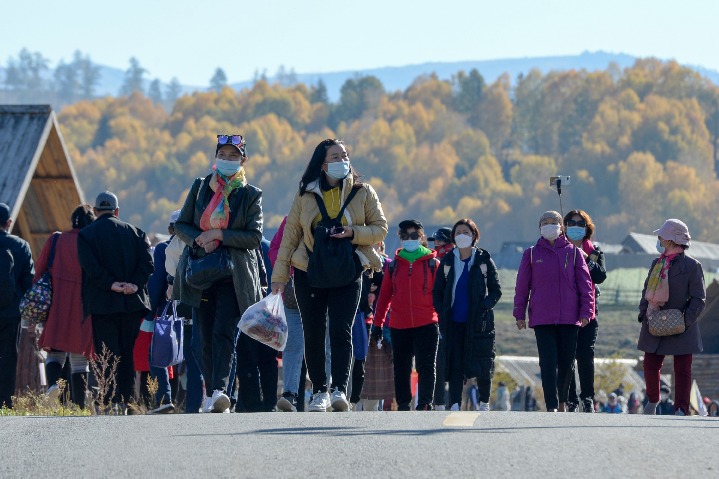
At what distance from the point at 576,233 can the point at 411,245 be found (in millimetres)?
1330

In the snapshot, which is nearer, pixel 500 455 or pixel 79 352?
pixel 500 455

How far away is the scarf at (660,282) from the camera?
1290 cm

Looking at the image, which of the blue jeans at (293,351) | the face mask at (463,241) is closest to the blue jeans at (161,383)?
the blue jeans at (293,351)

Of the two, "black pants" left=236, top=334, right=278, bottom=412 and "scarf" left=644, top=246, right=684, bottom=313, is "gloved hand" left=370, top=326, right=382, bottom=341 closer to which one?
"scarf" left=644, top=246, right=684, bottom=313

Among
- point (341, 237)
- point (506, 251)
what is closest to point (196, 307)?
point (341, 237)

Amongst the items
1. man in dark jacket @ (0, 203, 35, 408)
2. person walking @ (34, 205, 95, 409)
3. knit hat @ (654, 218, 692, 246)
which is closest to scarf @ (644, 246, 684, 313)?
knit hat @ (654, 218, 692, 246)

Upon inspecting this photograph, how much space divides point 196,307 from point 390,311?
9.86 feet

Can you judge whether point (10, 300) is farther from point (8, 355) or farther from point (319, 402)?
point (319, 402)

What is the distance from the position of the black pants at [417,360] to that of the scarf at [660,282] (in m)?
1.72

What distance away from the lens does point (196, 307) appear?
10961mm

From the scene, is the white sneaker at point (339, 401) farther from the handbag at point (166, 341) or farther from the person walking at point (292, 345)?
the handbag at point (166, 341)

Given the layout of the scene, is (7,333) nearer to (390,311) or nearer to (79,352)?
(79,352)

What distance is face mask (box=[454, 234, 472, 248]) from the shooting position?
1377 cm

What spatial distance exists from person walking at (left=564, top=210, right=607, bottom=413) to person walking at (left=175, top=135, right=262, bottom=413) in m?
3.44
